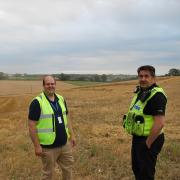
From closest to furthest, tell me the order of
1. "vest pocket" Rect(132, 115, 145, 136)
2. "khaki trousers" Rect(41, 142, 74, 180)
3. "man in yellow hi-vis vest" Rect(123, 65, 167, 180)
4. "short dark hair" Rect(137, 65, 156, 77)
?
"man in yellow hi-vis vest" Rect(123, 65, 167, 180) < "vest pocket" Rect(132, 115, 145, 136) < "short dark hair" Rect(137, 65, 156, 77) < "khaki trousers" Rect(41, 142, 74, 180)

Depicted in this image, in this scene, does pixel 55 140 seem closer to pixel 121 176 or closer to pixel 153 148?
pixel 153 148

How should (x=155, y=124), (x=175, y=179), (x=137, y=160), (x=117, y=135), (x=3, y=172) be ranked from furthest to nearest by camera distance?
(x=117, y=135)
(x=3, y=172)
(x=175, y=179)
(x=137, y=160)
(x=155, y=124)

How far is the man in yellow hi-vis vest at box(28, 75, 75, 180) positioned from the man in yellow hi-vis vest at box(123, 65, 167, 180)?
1.11 meters

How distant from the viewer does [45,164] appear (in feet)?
19.3

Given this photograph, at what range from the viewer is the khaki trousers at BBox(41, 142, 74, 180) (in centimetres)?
581

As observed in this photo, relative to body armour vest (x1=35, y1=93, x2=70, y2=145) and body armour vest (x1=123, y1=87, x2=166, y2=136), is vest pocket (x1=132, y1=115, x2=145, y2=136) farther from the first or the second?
body armour vest (x1=35, y1=93, x2=70, y2=145)

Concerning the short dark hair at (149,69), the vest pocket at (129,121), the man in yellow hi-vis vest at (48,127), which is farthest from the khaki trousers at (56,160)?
the short dark hair at (149,69)

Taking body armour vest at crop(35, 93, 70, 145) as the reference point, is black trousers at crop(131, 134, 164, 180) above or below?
below

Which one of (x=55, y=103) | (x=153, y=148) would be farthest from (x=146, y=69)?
(x=55, y=103)

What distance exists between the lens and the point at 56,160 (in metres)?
6.04

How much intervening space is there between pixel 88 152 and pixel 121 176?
1.92m

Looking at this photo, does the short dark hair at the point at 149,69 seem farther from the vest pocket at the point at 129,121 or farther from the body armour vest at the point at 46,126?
the body armour vest at the point at 46,126

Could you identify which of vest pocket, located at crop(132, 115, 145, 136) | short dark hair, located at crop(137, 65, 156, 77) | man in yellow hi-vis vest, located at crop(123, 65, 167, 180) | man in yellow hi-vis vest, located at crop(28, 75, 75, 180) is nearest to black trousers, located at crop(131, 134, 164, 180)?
man in yellow hi-vis vest, located at crop(123, 65, 167, 180)

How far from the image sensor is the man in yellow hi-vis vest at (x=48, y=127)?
5711 millimetres
